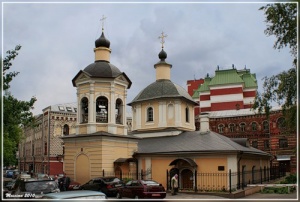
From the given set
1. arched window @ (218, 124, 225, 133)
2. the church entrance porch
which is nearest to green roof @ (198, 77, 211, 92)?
arched window @ (218, 124, 225, 133)

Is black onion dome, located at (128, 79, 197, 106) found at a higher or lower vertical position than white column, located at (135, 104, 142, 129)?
higher

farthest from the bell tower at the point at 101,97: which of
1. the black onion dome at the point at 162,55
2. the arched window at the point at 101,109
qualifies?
the black onion dome at the point at 162,55

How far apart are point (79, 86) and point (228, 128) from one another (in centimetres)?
2906

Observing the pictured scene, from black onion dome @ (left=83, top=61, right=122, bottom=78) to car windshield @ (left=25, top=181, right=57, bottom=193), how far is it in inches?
502

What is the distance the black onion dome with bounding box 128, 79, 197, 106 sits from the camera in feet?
118

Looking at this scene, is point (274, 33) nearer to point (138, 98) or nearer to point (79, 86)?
point (79, 86)

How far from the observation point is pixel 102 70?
28625mm

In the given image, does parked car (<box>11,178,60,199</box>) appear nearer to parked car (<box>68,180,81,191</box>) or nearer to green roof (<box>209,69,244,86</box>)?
parked car (<box>68,180,81,191</box>)

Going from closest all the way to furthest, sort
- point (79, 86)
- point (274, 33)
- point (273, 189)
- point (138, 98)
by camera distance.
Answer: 1. point (274, 33)
2. point (273, 189)
3. point (79, 86)
4. point (138, 98)

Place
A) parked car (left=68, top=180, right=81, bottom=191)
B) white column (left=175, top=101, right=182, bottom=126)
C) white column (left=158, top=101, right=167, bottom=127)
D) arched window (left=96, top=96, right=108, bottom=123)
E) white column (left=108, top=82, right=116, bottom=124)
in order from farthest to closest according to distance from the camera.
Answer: white column (left=158, top=101, right=167, bottom=127), white column (left=175, top=101, right=182, bottom=126), arched window (left=96, top=96, right=108, bottom=123), white column (left=108, top=82, right=116, bottom=124), parked car (left=68, top=180, right=81, bottom=191)

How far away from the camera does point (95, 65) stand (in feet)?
95.7

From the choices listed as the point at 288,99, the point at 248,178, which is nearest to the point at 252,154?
the point at 248,178

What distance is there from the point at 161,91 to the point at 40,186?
2134 centimetres

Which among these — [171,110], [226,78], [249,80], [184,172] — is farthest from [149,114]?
[249,80]
